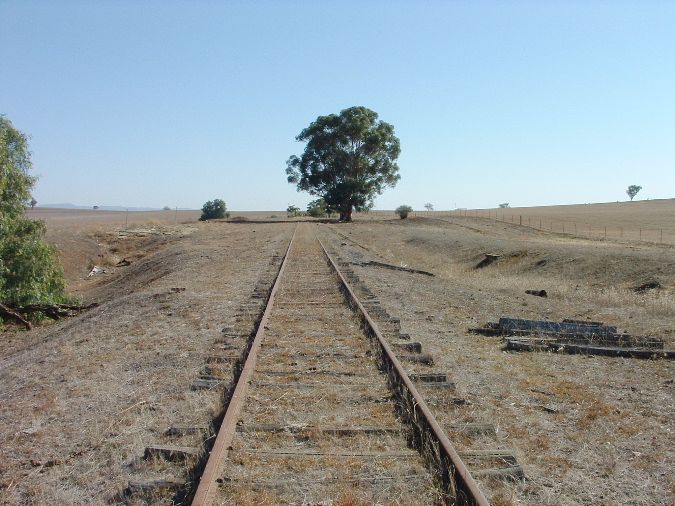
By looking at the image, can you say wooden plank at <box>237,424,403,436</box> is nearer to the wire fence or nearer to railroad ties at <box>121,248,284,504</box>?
railroad ties at <box>121,248,284,504</box>

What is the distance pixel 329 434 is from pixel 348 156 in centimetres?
7328

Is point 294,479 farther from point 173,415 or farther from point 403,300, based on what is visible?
point 403,300

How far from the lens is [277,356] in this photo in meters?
8.55

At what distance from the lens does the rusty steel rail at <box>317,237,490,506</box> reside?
14.7ft

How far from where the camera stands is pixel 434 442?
17.4 feet

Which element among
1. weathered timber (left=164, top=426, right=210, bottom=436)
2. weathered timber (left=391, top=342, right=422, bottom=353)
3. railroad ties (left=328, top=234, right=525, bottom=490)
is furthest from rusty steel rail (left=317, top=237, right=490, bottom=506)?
weathered timber (left=164, top=426, right=210, bottom=436)

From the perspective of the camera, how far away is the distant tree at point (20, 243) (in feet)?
65.3

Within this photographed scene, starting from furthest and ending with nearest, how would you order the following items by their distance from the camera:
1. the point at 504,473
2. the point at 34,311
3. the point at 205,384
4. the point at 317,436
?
the point at 34,311, the point at 205,384, the point at 317,436, the point at 504,473

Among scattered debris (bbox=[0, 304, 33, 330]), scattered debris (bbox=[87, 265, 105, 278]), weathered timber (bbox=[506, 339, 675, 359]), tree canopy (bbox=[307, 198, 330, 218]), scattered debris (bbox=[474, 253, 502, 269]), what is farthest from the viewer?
tree canopy (bbox=[307, 198, 330, 218])

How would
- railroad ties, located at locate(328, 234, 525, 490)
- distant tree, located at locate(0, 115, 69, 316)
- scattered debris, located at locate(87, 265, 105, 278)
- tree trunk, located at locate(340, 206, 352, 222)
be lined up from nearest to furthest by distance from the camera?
railroad ties, located at locate(328, 234, 525, 490), distant tree, located at locate(0, 115, 69, 316), scattered debris, located at locate(87, 265, 105, 278), tree trunk, located at locate(340, 206, 352, 222)

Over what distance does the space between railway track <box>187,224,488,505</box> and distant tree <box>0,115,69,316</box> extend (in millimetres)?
13262

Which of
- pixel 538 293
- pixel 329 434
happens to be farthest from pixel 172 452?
pixel 538 293

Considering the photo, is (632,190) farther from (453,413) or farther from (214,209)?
(453,413)

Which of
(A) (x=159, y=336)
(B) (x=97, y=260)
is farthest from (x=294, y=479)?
(B) (x=97, y=260)
